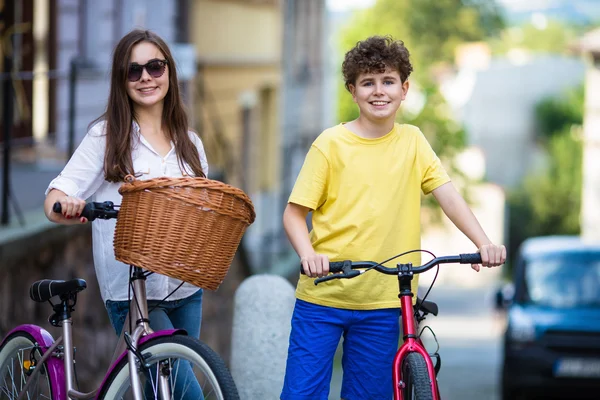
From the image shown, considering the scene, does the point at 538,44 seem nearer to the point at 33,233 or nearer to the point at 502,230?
the point at 502,230

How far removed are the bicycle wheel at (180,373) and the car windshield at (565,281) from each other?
8.60 m

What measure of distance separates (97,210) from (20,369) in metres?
0.96

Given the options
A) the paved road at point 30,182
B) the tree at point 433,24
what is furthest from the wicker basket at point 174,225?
the tree at point 433,24

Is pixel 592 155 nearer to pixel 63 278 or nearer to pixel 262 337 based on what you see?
pixel 63 278

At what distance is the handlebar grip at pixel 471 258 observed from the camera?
3973 mm

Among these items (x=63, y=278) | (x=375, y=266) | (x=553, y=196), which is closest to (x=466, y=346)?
(x=63, y=278)

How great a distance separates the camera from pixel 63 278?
326 inches

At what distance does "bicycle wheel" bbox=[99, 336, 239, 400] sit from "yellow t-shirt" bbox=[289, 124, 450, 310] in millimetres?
557

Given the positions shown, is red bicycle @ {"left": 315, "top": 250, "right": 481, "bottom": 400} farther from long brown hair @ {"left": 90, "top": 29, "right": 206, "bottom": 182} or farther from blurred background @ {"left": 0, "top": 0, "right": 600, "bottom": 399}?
blurred background @ {"left": 0, "top": 0, "right": 600, "bottom": 399}

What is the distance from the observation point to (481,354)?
22.3 meters

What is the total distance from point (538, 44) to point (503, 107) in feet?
166

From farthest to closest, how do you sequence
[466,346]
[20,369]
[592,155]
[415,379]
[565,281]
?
[592,155]
[466,346]
[565,281]
[20,369]
[415,379]

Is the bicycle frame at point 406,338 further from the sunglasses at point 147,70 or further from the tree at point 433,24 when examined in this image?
the tree at point 433,24

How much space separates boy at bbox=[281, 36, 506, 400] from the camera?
13.8 feet
